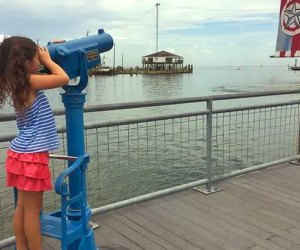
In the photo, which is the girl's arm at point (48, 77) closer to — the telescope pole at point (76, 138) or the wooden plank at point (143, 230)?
the telescope pole at point (76, 138)

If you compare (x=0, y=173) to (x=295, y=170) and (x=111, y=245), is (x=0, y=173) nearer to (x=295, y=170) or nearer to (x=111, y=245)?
(x=111, y=245)

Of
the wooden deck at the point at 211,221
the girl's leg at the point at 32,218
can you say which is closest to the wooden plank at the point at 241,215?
the wooden deck at the point at 211,221

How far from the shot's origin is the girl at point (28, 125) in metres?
2.03

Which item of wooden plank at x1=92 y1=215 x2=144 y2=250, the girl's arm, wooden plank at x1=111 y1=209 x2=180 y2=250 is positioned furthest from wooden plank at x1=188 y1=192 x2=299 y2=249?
the girl's arm

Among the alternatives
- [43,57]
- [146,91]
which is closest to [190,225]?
[43,57]

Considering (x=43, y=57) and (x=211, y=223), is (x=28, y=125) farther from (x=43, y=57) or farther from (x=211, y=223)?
(x=211, y=223)

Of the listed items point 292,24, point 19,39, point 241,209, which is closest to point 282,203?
point 241,209

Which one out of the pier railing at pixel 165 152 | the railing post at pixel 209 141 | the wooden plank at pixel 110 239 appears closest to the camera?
the wooden plank at pixel 110 239

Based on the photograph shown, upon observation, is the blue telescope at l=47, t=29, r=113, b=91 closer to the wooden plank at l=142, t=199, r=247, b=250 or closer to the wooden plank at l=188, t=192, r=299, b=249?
the wooden plank at l=142, t=199, r=247, b=250

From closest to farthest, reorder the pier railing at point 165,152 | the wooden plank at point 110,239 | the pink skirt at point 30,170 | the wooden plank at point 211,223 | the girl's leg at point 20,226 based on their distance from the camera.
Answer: the pink skirt at point 30,170, the girl's leg at point 20,226, the wooden plank at point 110,239, the wooden plank at point 211,223, the pier railing at point 165,152

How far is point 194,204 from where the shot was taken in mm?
4000

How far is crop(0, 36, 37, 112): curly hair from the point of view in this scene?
6.60ft

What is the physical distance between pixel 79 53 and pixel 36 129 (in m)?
0.48

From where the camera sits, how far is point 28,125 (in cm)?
221
